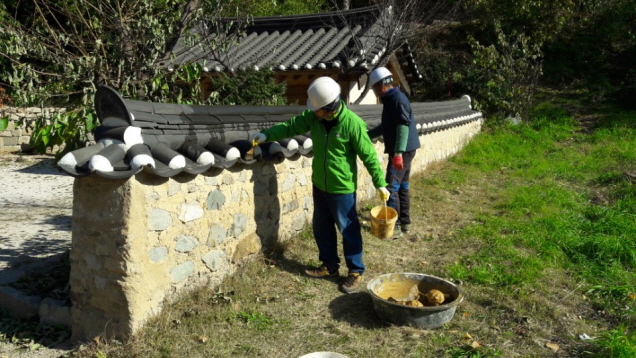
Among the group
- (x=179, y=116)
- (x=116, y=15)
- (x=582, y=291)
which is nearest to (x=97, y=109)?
(x=179, y=116)

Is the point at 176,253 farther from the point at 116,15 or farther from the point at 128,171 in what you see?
the point at 116,15

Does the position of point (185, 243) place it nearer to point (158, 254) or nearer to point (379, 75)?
point (158, 254)

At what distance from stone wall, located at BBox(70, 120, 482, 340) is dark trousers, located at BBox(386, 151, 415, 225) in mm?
1435

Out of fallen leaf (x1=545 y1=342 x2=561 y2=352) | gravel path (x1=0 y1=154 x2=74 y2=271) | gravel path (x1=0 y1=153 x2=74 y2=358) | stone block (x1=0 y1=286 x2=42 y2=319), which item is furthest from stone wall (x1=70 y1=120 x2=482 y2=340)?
fallen leaf (x1=545 y1=342 x2=561 y2=352)

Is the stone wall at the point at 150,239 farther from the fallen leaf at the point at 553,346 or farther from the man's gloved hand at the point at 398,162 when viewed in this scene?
the fallen leaf at the point at 553,346

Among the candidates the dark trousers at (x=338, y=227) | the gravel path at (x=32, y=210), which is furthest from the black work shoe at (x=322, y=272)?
→ the gravel path at (x=32, y=210)

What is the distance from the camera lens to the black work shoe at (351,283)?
4324 mm

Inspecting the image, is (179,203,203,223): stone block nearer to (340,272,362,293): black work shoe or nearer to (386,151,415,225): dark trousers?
(340,272,362,293): black work shoe

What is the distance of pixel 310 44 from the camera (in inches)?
433

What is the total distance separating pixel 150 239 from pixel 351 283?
1612 mm

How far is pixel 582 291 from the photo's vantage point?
14.6 feet

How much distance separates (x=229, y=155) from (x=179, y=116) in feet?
1.56

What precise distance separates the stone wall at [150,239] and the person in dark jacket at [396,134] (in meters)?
1.39

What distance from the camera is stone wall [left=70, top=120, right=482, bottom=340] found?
11.6 feet
